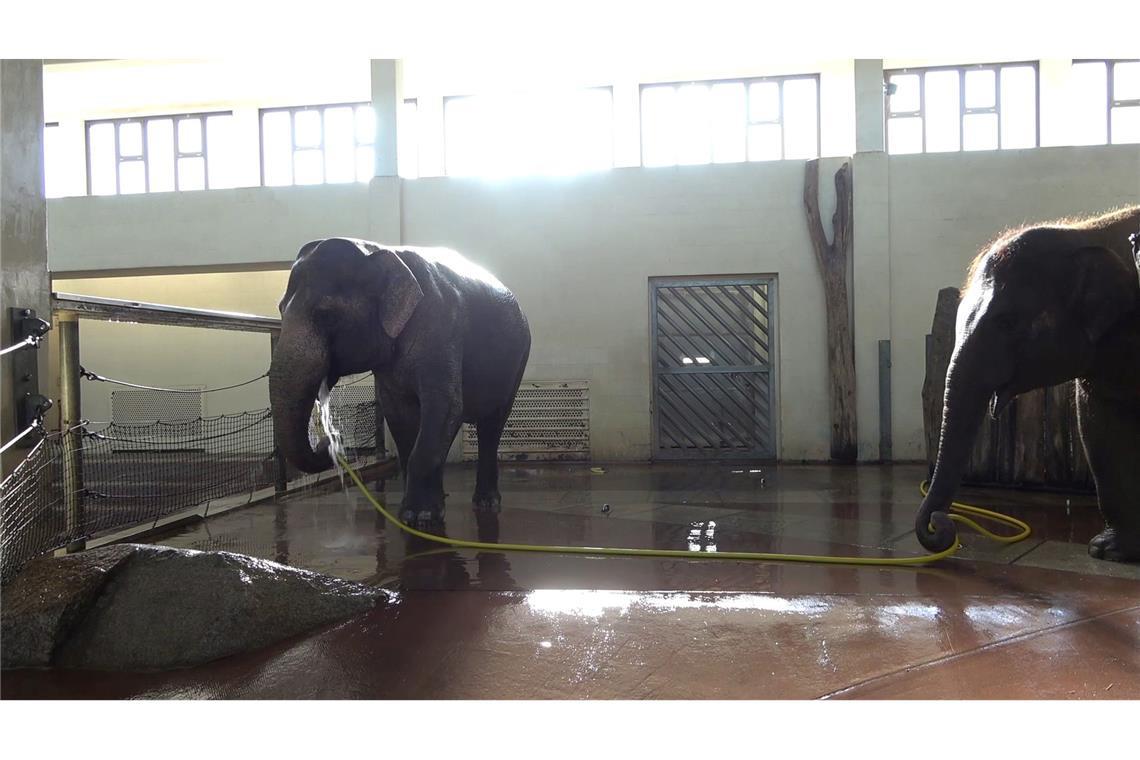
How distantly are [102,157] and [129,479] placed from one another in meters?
8.12

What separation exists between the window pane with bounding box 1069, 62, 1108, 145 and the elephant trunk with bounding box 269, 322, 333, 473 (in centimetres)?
1203

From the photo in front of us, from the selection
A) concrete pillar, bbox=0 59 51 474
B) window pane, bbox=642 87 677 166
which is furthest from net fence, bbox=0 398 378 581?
window pane, bbox=642 87 677 166

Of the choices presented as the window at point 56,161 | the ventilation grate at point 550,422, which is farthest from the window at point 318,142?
the ventilation grate at point 550,422

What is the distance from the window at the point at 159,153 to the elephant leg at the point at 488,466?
32.5ft

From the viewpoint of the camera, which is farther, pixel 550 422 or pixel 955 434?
pixel 550 422

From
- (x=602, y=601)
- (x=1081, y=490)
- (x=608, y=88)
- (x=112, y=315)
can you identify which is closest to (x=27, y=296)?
(x=112, y=315)

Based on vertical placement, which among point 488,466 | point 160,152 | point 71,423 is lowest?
point 488,466

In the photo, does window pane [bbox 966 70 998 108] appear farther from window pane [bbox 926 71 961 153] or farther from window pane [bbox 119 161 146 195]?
window pane [bbox 119 161 146 195]

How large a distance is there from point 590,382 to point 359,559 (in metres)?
6.14

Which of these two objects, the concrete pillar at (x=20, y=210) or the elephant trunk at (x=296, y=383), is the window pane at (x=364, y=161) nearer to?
the concrete pillar at (x=20, y=210)

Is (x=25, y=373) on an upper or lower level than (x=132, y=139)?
lower

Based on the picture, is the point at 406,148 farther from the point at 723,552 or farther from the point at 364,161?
the point at 723,552

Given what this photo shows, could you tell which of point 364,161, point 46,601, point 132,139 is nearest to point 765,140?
point 364,161

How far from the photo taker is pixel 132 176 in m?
14.2
